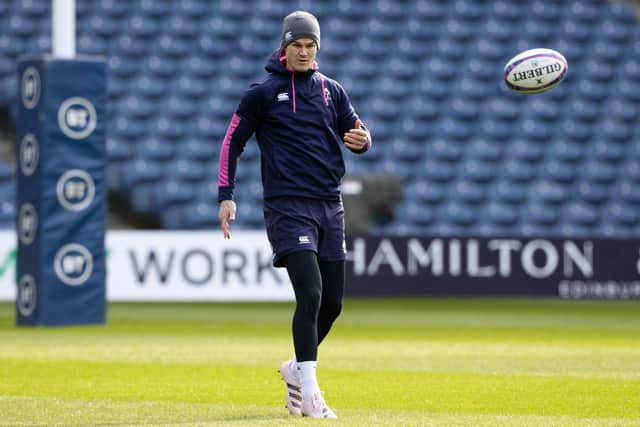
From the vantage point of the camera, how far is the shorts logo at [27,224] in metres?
13.6

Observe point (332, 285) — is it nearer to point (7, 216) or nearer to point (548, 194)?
point (7, 216)

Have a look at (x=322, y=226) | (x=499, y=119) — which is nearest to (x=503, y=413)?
(x=322, y=226)

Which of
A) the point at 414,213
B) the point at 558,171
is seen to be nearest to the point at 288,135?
the point at 414,213

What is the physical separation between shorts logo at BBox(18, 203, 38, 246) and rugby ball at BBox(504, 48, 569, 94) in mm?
6631

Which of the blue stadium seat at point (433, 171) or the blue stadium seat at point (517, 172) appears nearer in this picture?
the blue stadium seat at point (433, 171)

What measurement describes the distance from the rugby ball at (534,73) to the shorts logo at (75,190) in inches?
251

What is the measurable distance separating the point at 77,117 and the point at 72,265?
4.83 feet

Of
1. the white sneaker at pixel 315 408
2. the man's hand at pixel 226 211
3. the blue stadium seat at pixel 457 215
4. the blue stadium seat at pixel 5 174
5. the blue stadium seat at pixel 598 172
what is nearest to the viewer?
the white sneaker at pixel 315 408

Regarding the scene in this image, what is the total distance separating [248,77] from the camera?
22375 millimetres

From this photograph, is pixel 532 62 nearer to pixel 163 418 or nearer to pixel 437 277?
pixel 163 418

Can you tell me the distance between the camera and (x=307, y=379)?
6.19m

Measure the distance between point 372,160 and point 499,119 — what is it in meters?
2.63

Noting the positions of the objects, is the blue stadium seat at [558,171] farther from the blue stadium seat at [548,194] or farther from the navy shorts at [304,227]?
the navy shorts at [304,227]

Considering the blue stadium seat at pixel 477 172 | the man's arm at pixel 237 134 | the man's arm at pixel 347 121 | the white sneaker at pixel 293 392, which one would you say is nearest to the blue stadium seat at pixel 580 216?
the blue stadium seat at pixel 477 172
